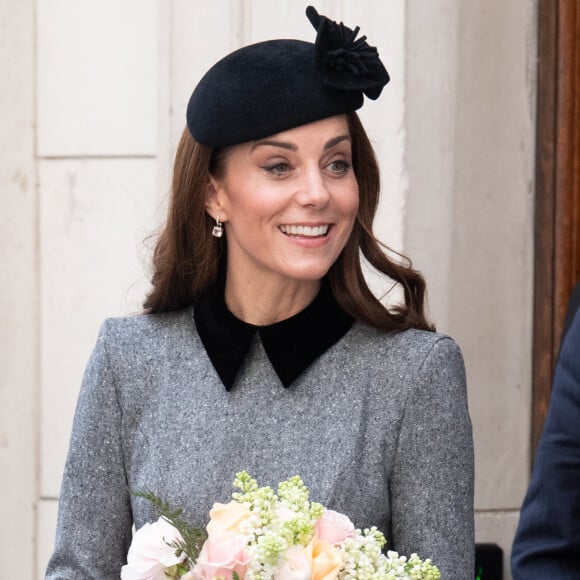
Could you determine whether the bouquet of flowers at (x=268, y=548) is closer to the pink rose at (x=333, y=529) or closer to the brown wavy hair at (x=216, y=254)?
the pink rose at (x=333, y=529)

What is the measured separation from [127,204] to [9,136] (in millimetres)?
480

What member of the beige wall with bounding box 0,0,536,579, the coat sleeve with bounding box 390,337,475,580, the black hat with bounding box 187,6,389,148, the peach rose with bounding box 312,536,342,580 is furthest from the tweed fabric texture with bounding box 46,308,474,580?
the beige wall with bounding box 0,0,536,579

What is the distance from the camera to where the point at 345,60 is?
286 centimetres

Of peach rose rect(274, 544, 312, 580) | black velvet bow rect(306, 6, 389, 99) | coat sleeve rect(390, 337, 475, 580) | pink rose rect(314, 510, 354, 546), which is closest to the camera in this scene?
peach rose rect(274, 544, 312, 580)

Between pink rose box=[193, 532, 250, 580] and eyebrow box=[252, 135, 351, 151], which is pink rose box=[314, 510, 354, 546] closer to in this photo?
pink rose box=[193, 532, 250, 580]

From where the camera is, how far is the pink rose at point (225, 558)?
2.13m

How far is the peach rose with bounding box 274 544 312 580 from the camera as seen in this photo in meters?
2.11

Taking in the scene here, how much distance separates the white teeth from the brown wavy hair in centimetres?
19

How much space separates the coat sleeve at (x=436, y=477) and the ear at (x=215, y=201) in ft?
1.89

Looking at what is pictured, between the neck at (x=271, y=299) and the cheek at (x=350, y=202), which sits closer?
the cheek at (x=350, y=202)

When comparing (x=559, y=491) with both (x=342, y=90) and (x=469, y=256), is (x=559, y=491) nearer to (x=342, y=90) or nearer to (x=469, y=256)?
(x=342, y=90)

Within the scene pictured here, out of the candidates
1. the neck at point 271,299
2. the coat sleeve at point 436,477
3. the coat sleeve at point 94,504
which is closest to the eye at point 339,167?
the neck at point 271,299

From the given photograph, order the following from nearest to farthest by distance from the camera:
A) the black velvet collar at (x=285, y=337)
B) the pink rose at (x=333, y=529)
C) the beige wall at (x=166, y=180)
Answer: the pink rose at (x=333, y=529), the black velvet collar at (x=285, y=337), the beige wall at (x=166, y=180)

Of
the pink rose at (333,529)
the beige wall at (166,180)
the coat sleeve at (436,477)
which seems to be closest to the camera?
the pink rose at (333,529)
